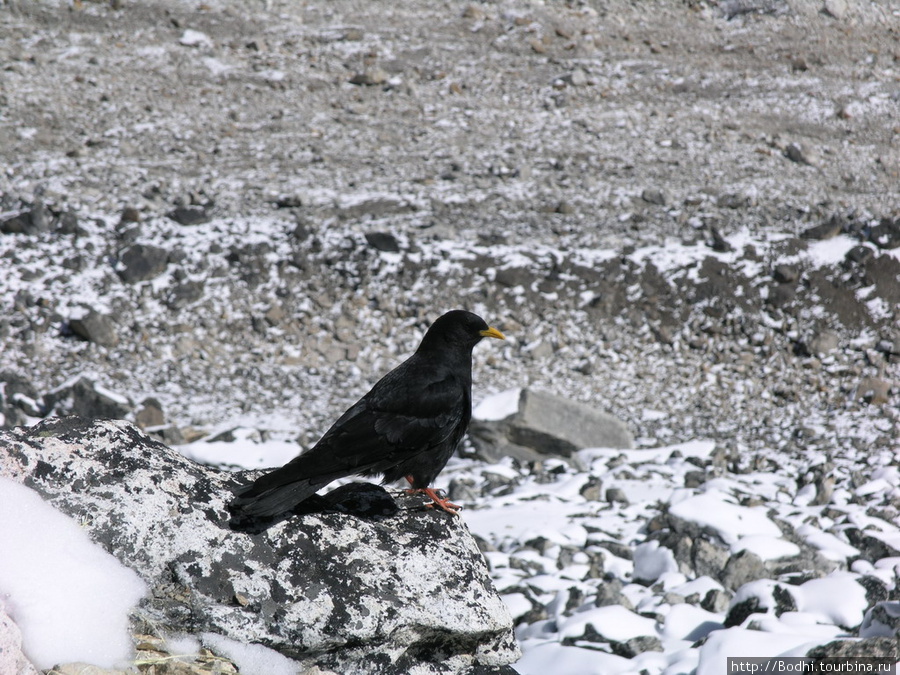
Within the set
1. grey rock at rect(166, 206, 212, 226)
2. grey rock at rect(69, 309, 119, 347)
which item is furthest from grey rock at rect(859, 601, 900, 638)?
grey rock at rect(166, 206, 212, 226)

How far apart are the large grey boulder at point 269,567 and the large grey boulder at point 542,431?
5.30 metres

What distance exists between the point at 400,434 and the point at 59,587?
4.99 feet

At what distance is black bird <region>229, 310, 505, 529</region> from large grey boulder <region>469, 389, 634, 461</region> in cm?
451

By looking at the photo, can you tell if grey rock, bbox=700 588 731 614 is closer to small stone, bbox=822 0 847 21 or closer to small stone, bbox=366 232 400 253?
small stone, bbox=366 232 400 253

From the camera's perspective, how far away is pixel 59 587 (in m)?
2.79

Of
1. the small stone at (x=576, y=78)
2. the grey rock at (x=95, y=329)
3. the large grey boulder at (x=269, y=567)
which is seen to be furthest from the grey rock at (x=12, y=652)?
the small stone at (x=576, y=78)

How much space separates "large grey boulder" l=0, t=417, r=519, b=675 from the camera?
2.97 metres

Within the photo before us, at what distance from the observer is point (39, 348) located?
32.0 ft

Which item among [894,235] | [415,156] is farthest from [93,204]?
[894,235]

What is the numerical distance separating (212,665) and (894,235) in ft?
36.3

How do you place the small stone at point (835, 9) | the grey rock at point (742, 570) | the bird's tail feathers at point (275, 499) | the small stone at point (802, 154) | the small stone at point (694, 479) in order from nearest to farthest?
the bird's tail feathers at point (275, 499) < the grey rock at point (742, 570) < the small stone at point (694, 479) < the small stone at point (802, 154) < the small stone at point (835, 9)

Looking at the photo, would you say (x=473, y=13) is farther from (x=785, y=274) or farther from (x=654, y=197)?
(x=785, y=274)

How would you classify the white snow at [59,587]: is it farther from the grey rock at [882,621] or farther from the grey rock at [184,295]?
the grey rock at [184,295]

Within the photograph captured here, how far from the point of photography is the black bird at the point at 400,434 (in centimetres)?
320
